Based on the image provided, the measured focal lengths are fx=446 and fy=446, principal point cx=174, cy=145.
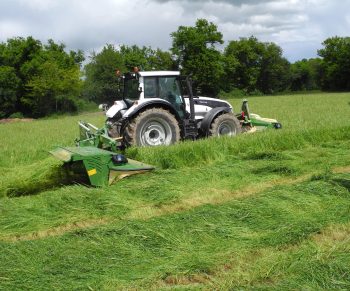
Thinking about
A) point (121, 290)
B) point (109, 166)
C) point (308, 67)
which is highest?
point (308, 67)

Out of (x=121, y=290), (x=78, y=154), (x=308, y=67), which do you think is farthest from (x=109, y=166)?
(x=308, y=67)

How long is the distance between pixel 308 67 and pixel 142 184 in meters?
76.9

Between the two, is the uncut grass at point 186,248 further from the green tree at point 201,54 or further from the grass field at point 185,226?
the green tree at point 201,54

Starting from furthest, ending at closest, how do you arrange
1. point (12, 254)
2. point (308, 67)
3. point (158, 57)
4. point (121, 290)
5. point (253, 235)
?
1. point (308, 67)
2. point (158, 57)
3. point (253, 235)
4. point (12, 254)
5. point (121, 290)

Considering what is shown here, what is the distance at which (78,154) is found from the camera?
7027 mm

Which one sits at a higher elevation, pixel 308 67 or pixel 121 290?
pixel 308 67

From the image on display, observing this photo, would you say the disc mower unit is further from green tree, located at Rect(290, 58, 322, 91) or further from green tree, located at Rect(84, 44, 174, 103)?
green tree, located at Rect(290, 58, 322, 91)

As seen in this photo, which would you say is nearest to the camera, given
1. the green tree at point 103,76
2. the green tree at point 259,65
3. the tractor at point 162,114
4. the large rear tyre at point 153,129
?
the large rear tyre at point 153,129

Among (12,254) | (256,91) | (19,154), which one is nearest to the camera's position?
(12,254)

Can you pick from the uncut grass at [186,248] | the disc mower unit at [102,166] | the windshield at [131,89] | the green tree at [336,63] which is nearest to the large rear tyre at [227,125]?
the windshield at [131,89]

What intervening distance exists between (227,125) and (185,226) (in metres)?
6.11

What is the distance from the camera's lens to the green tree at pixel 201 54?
186 feet

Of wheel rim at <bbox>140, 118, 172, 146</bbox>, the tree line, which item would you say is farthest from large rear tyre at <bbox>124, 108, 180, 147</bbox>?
the tree line

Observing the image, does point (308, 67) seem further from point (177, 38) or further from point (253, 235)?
point (253, 235)
